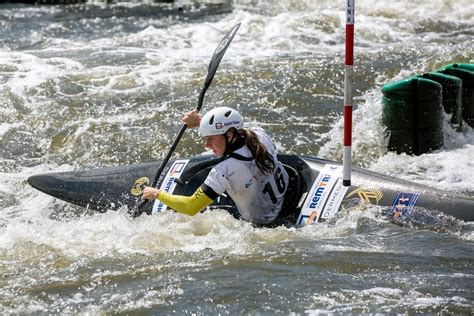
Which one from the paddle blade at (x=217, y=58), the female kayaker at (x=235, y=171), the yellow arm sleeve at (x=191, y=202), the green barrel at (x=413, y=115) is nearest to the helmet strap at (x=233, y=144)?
the female kayaker at (x=235, y=171)

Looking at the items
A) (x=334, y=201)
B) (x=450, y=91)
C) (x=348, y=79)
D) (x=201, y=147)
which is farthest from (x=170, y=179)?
(x=450, y=91)

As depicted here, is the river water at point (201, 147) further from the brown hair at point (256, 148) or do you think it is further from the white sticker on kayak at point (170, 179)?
the brown hair at point (256, 148)

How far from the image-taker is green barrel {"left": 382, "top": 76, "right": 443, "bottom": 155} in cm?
778

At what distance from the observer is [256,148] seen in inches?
219

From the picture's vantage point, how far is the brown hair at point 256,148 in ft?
18.3

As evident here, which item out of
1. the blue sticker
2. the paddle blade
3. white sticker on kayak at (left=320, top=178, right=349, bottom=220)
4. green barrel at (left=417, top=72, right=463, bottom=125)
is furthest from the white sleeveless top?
green barrel at (left=417, top=72, right=463, bottom=125)

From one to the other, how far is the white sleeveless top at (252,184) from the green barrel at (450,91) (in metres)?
2.73

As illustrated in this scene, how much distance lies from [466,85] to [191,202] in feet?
12.8

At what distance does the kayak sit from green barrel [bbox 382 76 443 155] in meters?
1.86

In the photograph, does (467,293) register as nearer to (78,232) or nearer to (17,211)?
(78,232)

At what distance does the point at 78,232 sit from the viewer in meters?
6.11

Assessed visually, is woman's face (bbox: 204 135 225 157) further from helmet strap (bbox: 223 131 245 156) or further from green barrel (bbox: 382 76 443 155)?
green barrel (bbox: 382 76 443 155)

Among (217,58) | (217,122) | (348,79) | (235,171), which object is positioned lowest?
(235,171)

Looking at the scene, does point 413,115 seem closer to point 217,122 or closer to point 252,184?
point 252,184
